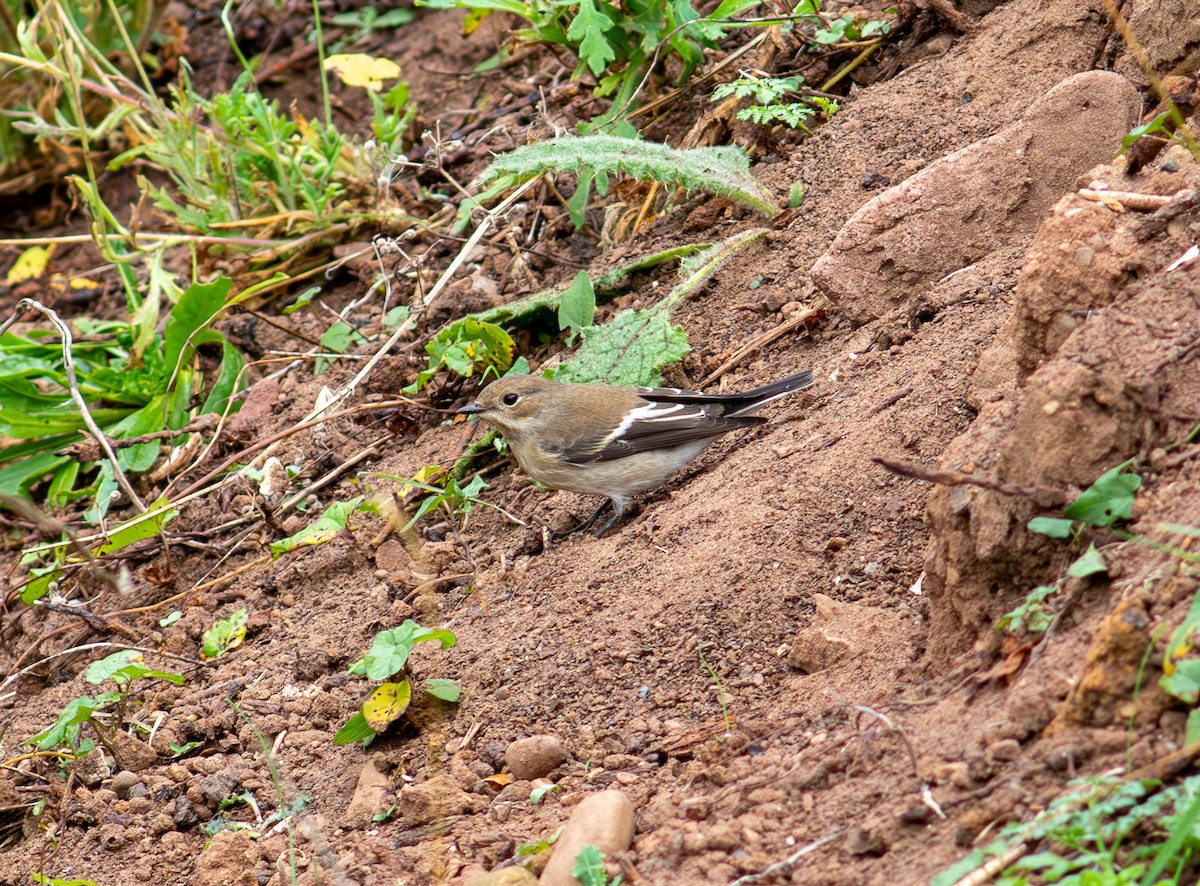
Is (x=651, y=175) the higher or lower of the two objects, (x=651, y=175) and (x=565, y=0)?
the lower

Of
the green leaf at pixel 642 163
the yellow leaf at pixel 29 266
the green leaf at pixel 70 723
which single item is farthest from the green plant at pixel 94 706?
the yellow leaf at pixel 29 266

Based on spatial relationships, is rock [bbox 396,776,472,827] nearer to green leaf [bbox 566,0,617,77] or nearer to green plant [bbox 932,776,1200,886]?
green plant [bbox 932,776,1200,886]

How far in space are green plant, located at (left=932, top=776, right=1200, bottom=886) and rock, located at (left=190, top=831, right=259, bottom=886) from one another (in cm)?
232

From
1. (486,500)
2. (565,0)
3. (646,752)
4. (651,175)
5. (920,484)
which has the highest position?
(565,0)

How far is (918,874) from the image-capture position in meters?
2.54

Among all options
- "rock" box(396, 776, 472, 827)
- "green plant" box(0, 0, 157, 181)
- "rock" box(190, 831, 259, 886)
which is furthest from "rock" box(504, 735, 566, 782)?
"green plant" box(0, 0, 157, 181)

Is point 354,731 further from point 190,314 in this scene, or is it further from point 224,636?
point 190,314

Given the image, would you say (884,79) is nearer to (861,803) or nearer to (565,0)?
(565,0)

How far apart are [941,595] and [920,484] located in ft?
3.07

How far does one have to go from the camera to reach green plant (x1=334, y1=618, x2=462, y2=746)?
4164 millimetres

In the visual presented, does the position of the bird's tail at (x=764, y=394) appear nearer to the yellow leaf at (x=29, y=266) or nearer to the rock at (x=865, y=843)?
the rock at (x=865, y=843)

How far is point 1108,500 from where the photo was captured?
9.50ft

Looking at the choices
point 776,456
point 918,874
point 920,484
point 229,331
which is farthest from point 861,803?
point 229,331

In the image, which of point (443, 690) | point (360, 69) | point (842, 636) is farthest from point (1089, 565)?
point (360, 69)
